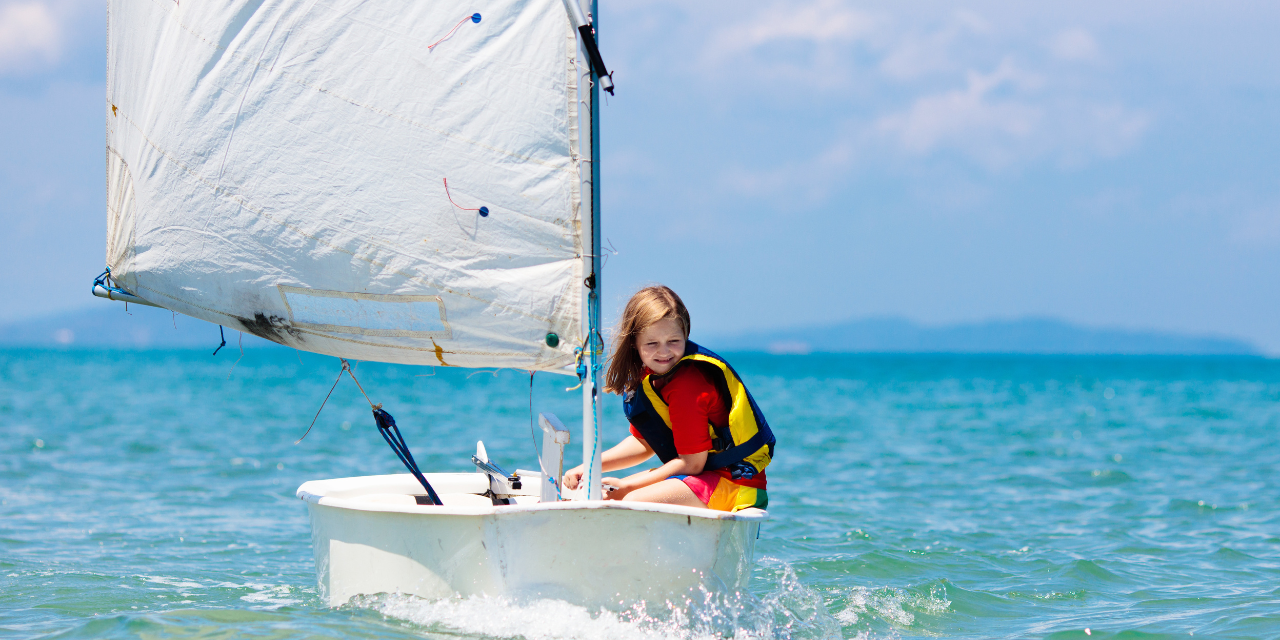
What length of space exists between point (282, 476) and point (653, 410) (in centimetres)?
732

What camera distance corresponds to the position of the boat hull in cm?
344

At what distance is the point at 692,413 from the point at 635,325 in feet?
1.41

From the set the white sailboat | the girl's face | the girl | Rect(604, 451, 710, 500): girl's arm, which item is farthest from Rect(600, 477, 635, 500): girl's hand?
the girl's face

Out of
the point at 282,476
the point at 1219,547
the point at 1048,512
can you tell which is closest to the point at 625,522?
the point at 1219,547

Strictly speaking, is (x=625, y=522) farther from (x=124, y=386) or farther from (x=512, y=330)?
(x=124, y=386)

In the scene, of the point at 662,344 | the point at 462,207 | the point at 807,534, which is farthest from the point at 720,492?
the point at 807,534

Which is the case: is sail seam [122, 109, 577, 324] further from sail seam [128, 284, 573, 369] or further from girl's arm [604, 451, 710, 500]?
girl's arm [604, 451, 710, 500]

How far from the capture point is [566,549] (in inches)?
137

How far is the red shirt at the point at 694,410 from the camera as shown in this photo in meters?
3.79

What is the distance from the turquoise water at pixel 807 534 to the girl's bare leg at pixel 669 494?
1.38 ft

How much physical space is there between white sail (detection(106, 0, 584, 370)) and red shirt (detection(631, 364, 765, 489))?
451 millimetres

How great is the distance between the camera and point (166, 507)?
8156 mm

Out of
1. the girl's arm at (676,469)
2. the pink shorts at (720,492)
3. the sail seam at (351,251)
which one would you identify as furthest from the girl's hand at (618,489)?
the sail seam at (351,251)

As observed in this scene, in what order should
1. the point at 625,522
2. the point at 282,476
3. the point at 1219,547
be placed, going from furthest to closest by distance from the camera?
1. the point at 282,476
2. the point at 1219,547
3. the point at 625,522
